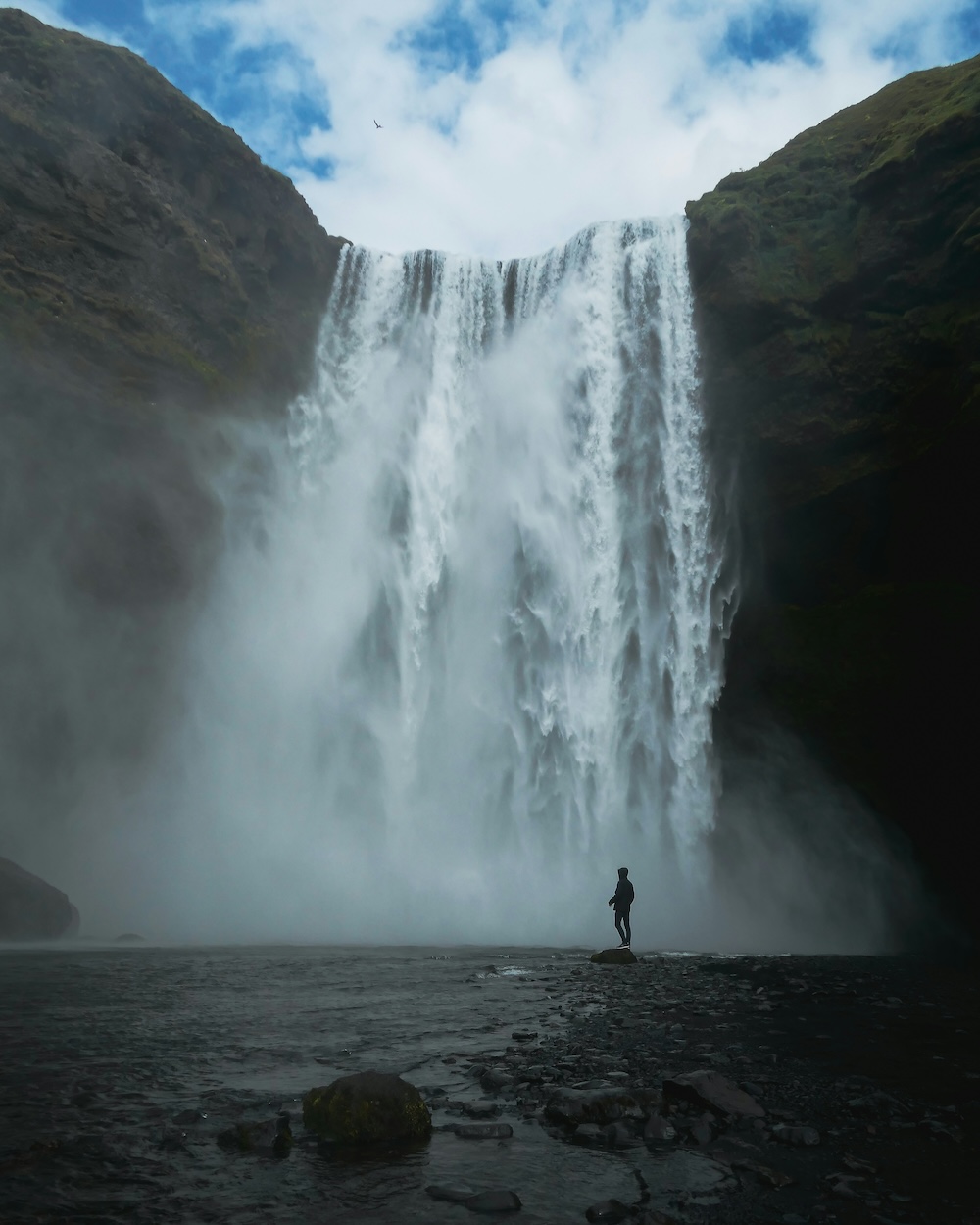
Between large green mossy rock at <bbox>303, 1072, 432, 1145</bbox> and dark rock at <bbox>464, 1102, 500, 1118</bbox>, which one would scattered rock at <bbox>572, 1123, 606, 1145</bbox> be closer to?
dark rock at <bbox>464, 1102, 500, 1118</bbox>

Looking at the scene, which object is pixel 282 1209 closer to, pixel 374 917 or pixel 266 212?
pixel 374 917

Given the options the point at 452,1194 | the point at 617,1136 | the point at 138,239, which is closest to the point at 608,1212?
the point at 452,1194

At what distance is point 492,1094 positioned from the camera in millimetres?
5965

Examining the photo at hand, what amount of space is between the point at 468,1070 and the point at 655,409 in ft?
80.0

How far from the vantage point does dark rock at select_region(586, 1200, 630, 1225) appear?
155 inches

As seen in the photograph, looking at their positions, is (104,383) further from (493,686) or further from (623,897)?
(623,897)

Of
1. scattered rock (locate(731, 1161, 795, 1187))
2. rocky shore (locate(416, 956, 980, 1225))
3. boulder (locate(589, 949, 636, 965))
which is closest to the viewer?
rocky shore (locate(416, 956, 980, 1225))

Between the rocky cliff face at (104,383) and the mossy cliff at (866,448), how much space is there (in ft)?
55.8

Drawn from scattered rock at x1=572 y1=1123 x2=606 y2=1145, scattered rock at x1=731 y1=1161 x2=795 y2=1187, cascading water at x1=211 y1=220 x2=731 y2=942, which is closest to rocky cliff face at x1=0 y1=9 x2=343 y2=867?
cascading water at x1=211 y1=220 x2=731 y2=942

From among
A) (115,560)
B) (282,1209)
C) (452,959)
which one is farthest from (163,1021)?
(115,560)

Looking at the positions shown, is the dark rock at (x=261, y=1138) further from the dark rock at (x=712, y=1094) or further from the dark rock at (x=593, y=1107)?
the dark rock at (x=712, y=1094)

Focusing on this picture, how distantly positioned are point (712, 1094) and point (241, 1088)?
3228 millimetres

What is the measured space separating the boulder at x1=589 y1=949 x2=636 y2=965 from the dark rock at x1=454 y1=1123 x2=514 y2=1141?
9.70m

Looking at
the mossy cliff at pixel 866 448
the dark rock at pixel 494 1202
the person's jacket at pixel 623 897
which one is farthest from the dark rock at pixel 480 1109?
the mossy cliff at pixel 866 448
